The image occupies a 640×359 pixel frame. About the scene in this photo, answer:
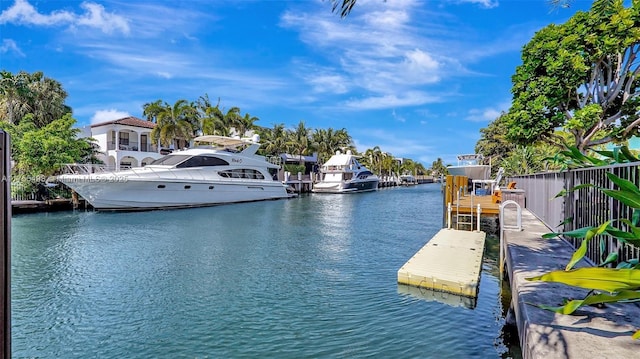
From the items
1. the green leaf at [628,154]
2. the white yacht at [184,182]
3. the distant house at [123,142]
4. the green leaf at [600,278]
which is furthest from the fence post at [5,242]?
the distant house at [123,142]

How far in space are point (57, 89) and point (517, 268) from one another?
135ft

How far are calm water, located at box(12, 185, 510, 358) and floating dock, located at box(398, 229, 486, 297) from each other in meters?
0.36

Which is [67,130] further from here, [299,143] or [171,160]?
[299,143]

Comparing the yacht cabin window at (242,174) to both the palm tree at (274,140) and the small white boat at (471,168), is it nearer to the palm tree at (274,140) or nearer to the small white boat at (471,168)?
the palm tree at (274,140)

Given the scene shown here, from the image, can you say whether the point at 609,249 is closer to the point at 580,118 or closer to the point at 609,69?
the point at 580,118

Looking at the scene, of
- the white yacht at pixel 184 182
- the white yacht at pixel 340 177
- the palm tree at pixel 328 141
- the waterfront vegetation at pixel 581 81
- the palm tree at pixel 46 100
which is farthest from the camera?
the palm tree at pixel 328 141

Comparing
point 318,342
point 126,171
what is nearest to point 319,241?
point 318,342

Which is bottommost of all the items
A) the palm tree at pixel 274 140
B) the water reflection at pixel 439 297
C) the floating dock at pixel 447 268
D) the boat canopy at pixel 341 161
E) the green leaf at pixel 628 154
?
the water reflection at pixel 439 297

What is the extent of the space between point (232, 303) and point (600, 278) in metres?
5.97

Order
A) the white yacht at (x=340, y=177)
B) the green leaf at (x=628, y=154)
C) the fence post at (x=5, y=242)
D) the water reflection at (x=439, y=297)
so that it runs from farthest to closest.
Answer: the white yacht at (x=340, y=177) → the water reflection at (x=439, y=297) → the green leaf at (x=628, y=154) → the fence post at (x=5, y=242)

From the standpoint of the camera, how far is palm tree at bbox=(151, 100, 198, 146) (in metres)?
35.4

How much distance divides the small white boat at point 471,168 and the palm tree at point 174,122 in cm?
2804

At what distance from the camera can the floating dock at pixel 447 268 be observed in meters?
7.04

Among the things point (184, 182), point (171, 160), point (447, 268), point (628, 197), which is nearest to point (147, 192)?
point (184, 182)
